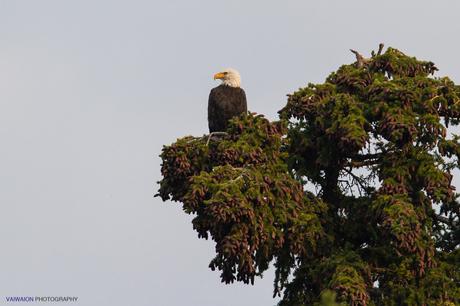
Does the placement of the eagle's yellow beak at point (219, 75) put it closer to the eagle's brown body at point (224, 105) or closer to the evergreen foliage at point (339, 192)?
the eagle's brown body at point (224, 105)

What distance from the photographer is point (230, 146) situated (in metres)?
12.2

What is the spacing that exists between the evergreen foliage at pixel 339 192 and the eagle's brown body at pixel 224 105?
3.87 ft

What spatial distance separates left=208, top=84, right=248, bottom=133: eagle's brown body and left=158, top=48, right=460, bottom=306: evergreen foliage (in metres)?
1.18

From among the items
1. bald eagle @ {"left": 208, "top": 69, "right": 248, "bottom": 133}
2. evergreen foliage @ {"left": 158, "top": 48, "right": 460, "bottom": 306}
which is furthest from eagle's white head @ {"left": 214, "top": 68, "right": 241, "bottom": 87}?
evergreen foliage @ {"left": 158, "top": 48, "right": 460, "bottom": 306}

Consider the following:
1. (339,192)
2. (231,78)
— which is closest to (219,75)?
(231,78)

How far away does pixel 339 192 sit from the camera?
14.5 meters

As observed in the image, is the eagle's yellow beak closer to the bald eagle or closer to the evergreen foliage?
the bald eagle

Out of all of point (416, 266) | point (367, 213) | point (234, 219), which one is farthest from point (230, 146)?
point (416, 266)

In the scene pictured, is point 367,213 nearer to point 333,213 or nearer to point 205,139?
point 333,213

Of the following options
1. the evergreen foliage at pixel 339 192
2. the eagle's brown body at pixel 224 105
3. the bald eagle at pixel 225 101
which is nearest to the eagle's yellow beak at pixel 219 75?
the bald eagle at pixel 225 101

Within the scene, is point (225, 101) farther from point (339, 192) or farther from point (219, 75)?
point (339, 192)

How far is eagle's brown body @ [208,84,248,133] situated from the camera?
50.3 feet

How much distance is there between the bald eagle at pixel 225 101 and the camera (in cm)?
1535

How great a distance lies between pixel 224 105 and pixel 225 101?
0.11 meters
